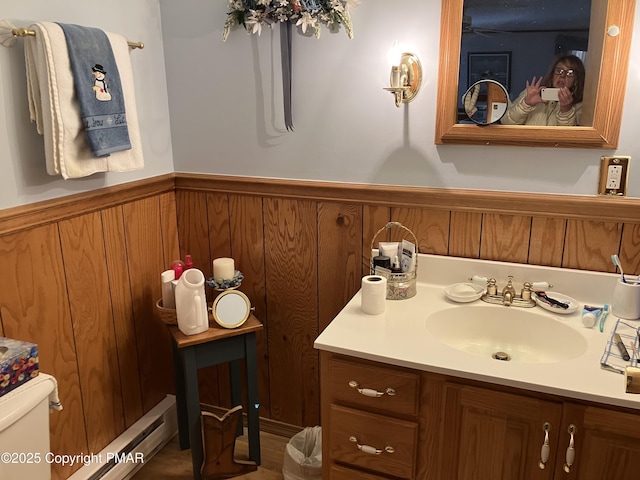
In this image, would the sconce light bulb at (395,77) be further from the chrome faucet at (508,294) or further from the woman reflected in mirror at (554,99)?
the chrome faucet at (508,294)

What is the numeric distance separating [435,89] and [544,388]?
3.08 feet

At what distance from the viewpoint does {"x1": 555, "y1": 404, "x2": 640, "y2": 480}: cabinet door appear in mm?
1302

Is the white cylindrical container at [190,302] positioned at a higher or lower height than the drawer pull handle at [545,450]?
higher

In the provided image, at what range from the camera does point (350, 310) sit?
5.73 ft

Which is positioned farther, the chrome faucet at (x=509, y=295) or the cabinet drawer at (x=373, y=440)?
the chrome faucet at (x=509, y=295)

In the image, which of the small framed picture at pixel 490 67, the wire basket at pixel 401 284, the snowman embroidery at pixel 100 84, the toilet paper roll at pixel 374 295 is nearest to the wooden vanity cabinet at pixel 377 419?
the toilet paper roll at pixel 374 295

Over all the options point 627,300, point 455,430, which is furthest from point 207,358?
point 627,300

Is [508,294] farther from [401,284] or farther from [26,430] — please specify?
[26,430]

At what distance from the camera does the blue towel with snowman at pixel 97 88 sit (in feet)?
5.18

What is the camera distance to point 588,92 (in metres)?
1.57

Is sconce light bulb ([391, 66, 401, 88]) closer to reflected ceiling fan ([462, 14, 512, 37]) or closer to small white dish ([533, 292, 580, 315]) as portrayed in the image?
reflected ceiling fan ([462, 14, 512, 37])

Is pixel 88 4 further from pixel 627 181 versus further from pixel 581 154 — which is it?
pixel 627 181

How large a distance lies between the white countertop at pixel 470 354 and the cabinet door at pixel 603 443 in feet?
0.18

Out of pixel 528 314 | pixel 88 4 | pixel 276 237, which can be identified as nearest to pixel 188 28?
pixel 88 4
